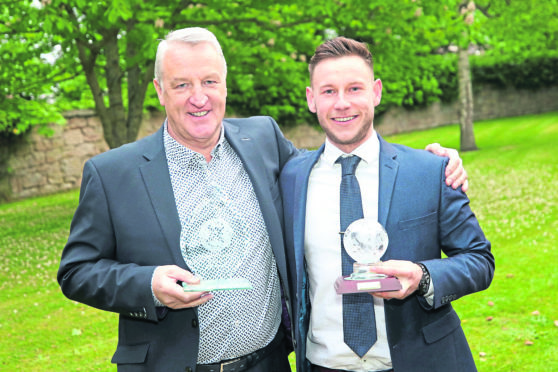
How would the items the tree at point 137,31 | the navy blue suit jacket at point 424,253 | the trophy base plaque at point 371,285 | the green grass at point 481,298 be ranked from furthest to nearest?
1. the tree at point 137,31
2. the green grass at point 481,298
3. the navy blue suit jacket at point 424,253
4. the trophy base plaque at point 371,285

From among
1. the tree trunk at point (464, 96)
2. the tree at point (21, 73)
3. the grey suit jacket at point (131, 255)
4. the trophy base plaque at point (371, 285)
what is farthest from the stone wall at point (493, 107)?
the trophy base plaque at point (371, 285)

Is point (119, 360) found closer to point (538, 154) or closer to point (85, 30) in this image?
point (85, 30)

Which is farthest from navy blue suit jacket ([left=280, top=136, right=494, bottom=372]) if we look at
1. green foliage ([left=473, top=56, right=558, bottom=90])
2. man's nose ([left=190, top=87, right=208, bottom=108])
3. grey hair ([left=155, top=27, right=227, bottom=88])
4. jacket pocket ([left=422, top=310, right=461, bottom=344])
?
green foliage ([left=473, top=56, right=558, bottom=90])

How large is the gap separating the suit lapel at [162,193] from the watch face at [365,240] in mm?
861

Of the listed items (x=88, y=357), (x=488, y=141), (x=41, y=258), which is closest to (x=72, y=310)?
(x=88, y=357)

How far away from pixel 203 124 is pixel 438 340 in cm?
163

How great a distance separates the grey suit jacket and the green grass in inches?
145

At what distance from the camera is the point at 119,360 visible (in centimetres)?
290

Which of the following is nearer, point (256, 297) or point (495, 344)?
point (256, 297)

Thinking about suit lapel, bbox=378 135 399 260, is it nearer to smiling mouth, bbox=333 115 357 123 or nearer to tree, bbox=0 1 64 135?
Answer: smiling mouth, bbox=333 115 357 123

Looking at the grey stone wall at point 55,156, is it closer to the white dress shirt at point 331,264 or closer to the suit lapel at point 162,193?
the suit lapel at point 162,193

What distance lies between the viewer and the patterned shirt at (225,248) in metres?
2.93

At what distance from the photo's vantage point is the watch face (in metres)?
2.63

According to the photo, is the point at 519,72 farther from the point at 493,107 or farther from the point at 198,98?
the point at 198,98
